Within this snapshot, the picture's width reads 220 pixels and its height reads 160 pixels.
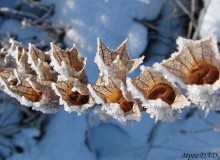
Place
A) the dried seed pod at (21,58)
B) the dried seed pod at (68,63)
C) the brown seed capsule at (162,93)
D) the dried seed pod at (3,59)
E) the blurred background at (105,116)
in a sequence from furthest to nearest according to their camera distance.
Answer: the blurred background at (105,116)
the dried seed pod at (3,59)
the dried seed pod at (21,58)
the dried seed pod at (68,63)
the brown seed capsule at (162,93)

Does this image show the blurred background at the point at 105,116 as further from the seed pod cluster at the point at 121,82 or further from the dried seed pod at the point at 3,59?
the seed pod cluster at the point at 121,82

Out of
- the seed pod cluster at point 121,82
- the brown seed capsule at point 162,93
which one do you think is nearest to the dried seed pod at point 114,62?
the seed pod cluster at point 121,82

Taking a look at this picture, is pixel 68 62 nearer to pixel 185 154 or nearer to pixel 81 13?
pixel 81 13

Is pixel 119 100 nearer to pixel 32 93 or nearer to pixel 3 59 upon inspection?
pixel 32 93

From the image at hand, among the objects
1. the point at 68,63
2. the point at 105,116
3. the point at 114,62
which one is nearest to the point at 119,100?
the point at 114,62

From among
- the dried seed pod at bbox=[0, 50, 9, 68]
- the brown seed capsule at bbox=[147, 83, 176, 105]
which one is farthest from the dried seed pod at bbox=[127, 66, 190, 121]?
the dried seed pod at bbox=[0, 50, 9, 68]

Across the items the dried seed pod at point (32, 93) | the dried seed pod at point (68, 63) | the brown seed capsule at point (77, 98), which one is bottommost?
the dried seed pod at point (32, 93)

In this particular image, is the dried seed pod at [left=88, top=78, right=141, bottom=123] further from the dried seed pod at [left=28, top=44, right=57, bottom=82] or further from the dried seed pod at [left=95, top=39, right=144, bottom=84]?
the dried seed pod at [left=28, top=44, right=57, bottom=82]
